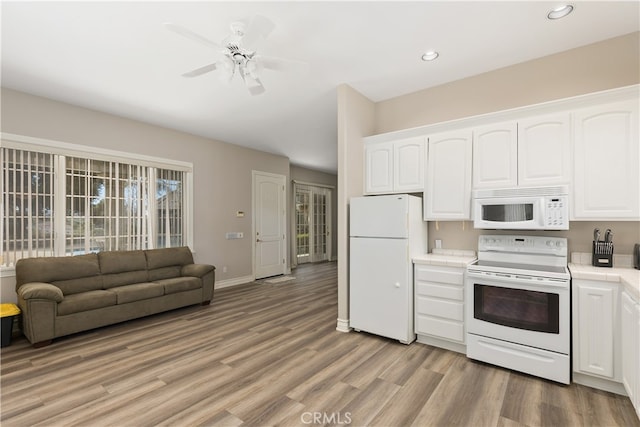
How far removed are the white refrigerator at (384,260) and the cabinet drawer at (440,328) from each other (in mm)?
109

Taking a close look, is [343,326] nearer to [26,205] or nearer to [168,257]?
[168,257]

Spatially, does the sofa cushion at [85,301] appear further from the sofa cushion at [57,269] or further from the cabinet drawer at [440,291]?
the cabinet drawer at [440,291]

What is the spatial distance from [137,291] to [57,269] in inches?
35.3

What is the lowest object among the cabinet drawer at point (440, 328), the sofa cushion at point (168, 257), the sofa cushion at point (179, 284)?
the cabinet drawer at point (440, 328)

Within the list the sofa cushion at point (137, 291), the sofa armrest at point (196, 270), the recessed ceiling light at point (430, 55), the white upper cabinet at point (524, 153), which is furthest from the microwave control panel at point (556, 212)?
the sofa cushion at point (137, 291)

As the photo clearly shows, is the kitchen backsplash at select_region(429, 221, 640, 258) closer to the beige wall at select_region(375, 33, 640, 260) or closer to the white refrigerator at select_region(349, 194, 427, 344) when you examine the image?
the beige wall at select_region(375, 33, 640, 260)

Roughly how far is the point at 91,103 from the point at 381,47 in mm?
3768

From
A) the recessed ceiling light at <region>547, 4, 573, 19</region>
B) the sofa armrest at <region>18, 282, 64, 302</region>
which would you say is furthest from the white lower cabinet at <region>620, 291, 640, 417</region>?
the sofa armrest at <region>18, 282, 64, 302</region>

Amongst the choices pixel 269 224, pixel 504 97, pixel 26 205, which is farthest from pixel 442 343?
pixel 26 205

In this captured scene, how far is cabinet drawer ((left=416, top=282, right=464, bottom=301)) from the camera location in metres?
2.92

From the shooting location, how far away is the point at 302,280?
6.49m

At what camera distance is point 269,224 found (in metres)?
6.90

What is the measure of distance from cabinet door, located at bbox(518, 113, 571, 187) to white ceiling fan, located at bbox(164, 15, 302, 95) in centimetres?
215

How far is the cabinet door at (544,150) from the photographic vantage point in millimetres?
2621
